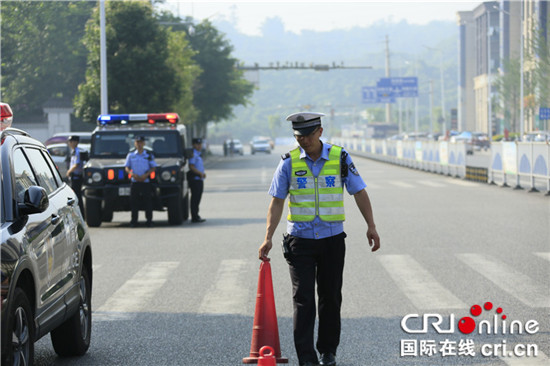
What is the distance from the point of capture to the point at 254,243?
53.3 feet

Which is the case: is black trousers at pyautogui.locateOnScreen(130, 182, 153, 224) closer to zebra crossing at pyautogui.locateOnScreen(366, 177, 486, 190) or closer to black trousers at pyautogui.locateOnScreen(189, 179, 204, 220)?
black trousers at pyautogui.locateOnScreen(189, 179, 204, 220)

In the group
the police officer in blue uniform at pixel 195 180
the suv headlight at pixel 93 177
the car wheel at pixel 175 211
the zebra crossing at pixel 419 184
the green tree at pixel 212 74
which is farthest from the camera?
the green tree at pixel 212 74

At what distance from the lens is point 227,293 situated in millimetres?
11031

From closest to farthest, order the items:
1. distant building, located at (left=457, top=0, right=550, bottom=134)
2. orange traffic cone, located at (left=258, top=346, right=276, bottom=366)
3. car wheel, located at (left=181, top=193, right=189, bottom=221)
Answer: orange traffic cone, located at (left=258, top=346, right=276, bottom=366) → car wheel, located at (left=181, top=193, right=189, bottom=221) → distant building, located at (left=457, top=0, right=550, bottom=134)

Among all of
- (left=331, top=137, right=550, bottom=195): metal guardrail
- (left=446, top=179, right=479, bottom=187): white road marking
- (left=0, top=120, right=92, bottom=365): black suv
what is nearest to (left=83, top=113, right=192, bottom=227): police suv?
(left=331, top=137, right=550, bottom=195): metal guardrail

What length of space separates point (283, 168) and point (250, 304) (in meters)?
3.37

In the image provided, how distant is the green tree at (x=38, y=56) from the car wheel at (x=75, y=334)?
62.0m

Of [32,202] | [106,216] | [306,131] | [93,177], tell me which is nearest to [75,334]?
[32,202]

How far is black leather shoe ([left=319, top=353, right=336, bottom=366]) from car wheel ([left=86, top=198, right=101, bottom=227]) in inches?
530

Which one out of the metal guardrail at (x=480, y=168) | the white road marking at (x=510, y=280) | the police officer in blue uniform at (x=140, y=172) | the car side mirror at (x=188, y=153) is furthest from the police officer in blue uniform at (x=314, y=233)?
the metal guardrail at (x=480, y=168)

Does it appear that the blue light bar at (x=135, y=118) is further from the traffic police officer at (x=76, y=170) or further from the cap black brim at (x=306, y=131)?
the cap black brim at (x=306, y=131)

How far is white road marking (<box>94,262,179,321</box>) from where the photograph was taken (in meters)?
9.94

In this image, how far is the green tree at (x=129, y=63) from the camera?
4384 centimetres

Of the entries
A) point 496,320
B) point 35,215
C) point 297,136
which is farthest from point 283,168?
point 496,320
